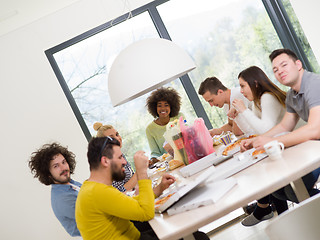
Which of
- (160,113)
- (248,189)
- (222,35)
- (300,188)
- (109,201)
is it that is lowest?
(300,188)

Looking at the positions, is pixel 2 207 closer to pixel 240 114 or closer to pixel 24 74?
pixel 24 74

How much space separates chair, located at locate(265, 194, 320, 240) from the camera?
0.99 metres

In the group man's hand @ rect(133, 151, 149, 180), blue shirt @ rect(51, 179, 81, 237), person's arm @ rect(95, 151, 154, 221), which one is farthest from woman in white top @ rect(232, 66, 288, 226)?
blue shirt @ rect(51, 179, 81, 237)

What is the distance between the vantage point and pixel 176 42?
4805 mm

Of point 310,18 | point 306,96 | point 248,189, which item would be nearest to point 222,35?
point 310,18

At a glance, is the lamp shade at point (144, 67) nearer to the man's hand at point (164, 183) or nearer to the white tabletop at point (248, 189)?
the man's hand at point (164, 183)

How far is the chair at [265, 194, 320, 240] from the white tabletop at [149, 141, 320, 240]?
26 cm

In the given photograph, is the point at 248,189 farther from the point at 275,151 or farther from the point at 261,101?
the point at 261,101

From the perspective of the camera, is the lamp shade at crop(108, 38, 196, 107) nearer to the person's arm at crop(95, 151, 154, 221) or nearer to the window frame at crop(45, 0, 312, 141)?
the person's arm at crop(95, 151, 154, 221)

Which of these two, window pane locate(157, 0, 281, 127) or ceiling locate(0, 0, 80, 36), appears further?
window pane locate(157, 0, 281, 127)

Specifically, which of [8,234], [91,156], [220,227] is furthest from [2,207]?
[91,156]

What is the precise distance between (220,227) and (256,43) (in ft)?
8.17

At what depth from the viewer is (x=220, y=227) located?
11.8 feet

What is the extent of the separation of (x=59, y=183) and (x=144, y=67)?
1.21 metres
